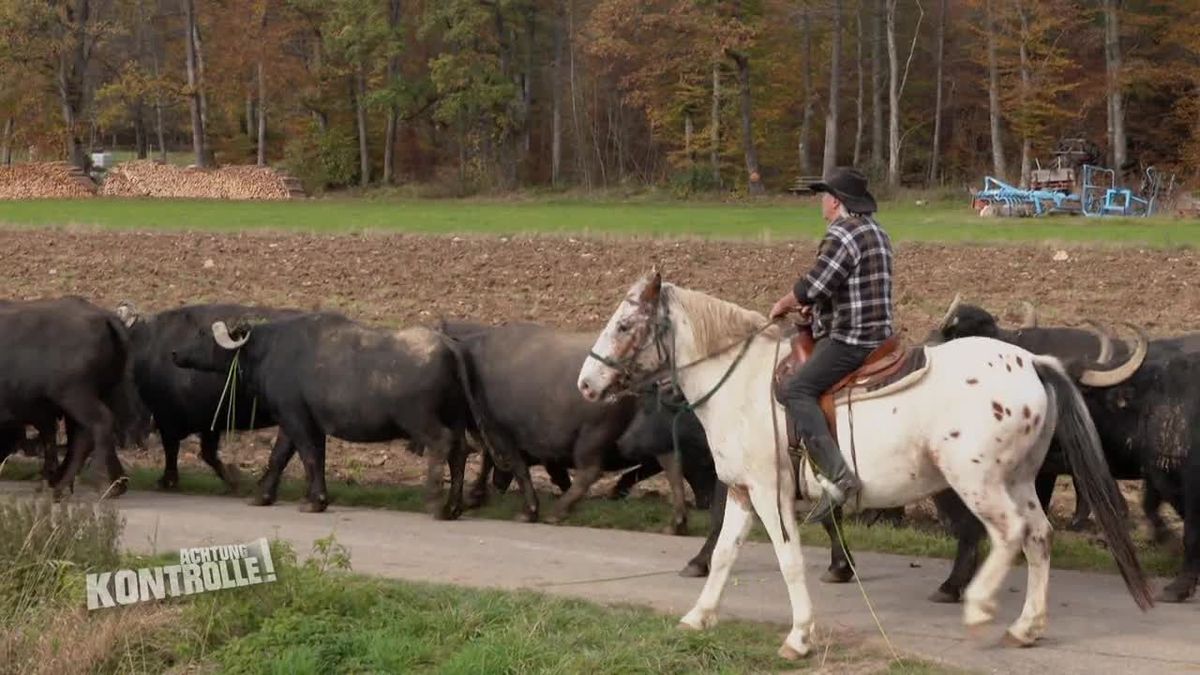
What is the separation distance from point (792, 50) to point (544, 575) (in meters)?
60.4

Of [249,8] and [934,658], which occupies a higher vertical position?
[249,8]

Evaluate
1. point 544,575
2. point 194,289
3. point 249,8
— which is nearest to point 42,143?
point 249,8

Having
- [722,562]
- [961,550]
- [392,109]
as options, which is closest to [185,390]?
Result: [722,562]

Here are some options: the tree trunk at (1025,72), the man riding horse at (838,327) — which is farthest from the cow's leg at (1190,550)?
the tree trunk at (1025,72)

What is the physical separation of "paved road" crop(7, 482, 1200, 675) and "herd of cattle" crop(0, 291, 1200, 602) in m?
0.66

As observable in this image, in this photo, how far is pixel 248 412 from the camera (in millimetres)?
14852

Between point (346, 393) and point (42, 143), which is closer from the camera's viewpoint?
point (346, 393)

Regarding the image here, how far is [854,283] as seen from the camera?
888 centimetres

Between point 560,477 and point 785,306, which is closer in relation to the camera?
point 785,306

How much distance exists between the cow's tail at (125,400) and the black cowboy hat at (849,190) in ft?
24.8

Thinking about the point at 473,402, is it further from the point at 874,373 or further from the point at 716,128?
the point at 716,128

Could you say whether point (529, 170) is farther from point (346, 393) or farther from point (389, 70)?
point (346, 393)

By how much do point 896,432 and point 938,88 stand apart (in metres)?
59.8

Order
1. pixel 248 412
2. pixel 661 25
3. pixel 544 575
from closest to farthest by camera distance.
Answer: pixel 544 575
pixel 248 412
pixel 661 25
